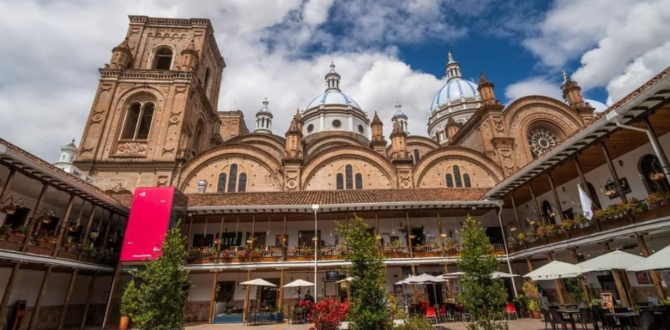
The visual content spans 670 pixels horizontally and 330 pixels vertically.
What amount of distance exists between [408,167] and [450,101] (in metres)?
31.6

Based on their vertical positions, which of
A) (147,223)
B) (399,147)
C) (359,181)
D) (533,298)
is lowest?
(533,298)

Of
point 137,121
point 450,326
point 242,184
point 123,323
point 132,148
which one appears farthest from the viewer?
point 137,121

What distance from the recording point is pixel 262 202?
21.2 m

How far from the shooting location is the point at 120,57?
103 ft

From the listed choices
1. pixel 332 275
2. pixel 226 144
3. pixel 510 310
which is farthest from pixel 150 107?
pixel 510 310

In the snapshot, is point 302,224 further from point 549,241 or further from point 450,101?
point 450,101

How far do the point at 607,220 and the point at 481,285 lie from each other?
7566mm

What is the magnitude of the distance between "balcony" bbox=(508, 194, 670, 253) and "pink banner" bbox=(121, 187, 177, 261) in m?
20.6

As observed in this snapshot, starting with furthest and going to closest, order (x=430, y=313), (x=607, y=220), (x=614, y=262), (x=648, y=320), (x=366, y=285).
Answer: (x=430, y=313) < (x=607, y=220) < (x=614, y=262) < (x=366, y=285) < (x=648, y=320)

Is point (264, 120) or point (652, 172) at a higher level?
point (264, 120)

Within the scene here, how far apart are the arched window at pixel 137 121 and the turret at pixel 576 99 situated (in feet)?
138

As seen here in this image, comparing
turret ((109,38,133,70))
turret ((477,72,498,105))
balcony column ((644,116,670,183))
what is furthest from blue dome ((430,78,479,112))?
turret ((109,38,133,70))

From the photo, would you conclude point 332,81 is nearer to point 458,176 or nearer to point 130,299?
point 458,176

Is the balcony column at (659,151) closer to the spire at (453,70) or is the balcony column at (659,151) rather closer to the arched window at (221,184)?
the arched window at (221,184)
